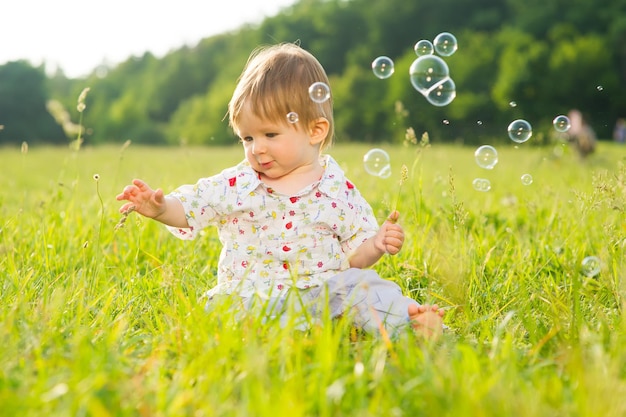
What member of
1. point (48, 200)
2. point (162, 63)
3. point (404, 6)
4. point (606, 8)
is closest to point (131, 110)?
point (162, 63)

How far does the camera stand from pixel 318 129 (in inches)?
99.3

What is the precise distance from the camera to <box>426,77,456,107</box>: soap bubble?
119 inches

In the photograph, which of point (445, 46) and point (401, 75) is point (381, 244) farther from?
point (401, 75)

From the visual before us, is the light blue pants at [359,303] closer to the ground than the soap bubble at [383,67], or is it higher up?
closer to the ground

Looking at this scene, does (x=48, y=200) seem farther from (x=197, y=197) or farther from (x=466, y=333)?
(x=466, y=333)

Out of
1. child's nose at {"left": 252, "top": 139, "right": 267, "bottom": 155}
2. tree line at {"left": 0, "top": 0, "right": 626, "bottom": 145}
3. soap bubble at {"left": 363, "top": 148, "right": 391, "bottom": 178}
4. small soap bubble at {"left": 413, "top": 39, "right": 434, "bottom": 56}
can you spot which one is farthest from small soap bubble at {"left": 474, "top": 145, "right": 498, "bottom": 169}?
tree line at {"left": 0, "top": 0, "right": 626, "bottom": 145}

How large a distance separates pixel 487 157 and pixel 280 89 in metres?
1.09

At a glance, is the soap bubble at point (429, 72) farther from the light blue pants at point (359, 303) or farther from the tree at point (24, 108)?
the tree at point (24, 108)

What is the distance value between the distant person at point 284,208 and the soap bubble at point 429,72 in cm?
65

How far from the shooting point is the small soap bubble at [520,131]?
9.67 feet

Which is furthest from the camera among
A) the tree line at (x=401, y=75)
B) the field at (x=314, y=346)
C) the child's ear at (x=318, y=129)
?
the tree line at (x=401, y=75)

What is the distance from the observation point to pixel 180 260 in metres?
2.77

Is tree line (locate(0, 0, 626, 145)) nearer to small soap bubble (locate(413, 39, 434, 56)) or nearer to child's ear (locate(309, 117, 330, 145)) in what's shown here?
small soap bubble (locate(413, 39, 434, 56))

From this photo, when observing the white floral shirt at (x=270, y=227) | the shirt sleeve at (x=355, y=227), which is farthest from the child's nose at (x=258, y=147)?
the shirt sleeve at (x=355, y=227)
